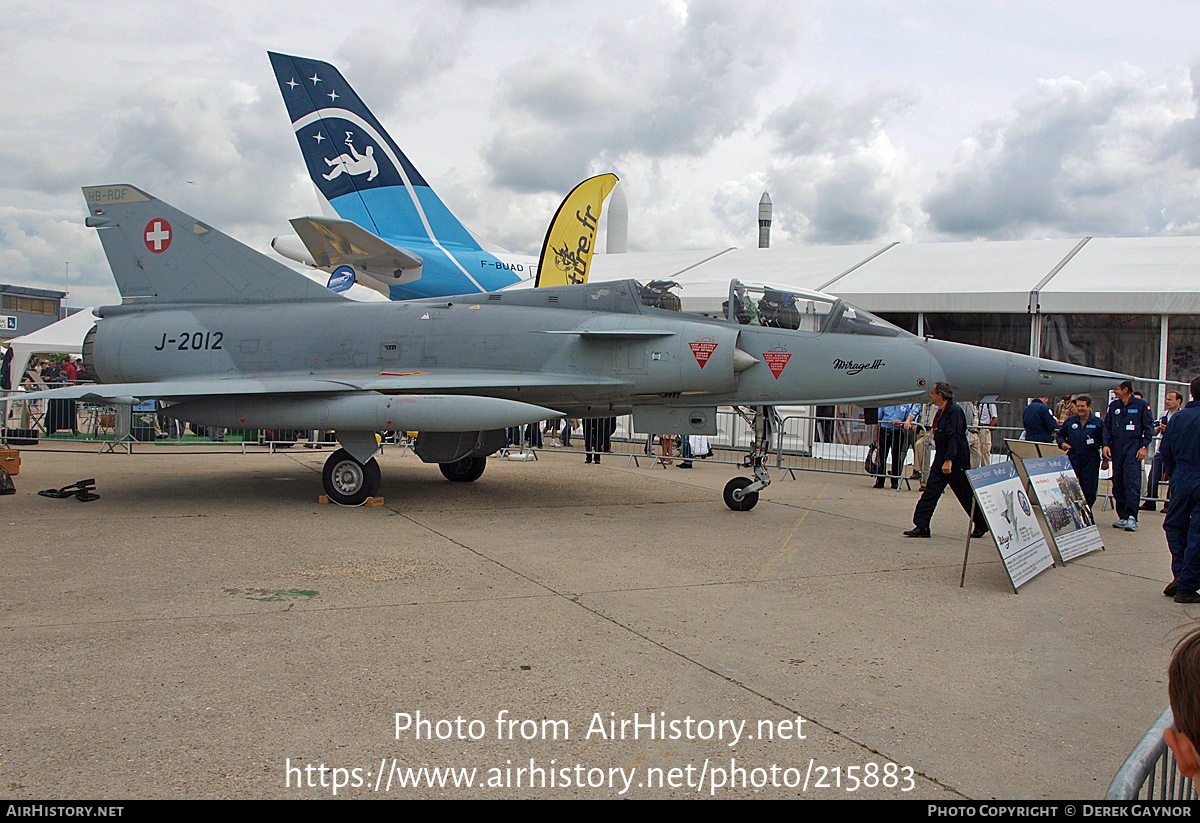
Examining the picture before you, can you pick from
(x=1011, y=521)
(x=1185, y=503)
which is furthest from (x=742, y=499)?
(x=1185, y=503)

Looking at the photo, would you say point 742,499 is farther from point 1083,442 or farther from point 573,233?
point 573,233

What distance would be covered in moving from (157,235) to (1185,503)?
11547mm

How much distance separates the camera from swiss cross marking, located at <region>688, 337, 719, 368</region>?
8.56 metres

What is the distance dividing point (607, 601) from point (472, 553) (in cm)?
178

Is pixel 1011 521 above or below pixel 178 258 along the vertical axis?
below

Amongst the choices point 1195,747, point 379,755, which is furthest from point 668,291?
point 1195,747

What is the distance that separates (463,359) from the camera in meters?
9.30

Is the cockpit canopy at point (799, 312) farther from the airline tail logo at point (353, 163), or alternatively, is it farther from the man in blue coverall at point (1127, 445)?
the airline tail logo at point (353, 163)

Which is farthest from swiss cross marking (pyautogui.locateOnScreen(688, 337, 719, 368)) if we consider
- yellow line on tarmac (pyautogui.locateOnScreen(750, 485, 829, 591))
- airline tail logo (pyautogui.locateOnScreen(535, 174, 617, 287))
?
airline tail logo (pyautogui.locateOnScreen(535, 174, 617, 287))

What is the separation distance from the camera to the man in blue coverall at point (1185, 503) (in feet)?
18.1

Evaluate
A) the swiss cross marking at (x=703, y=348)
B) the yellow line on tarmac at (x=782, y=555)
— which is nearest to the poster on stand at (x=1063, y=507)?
the yellow line on tarmac at (x=782, y=555)

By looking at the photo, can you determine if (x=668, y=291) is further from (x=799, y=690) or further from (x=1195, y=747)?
(x=1195, y=747)

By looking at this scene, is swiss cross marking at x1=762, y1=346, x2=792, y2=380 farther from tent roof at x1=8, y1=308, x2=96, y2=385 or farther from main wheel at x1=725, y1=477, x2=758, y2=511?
tent roof at x1=8, y1=308, x2=96, y2=385

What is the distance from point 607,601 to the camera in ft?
16.8
